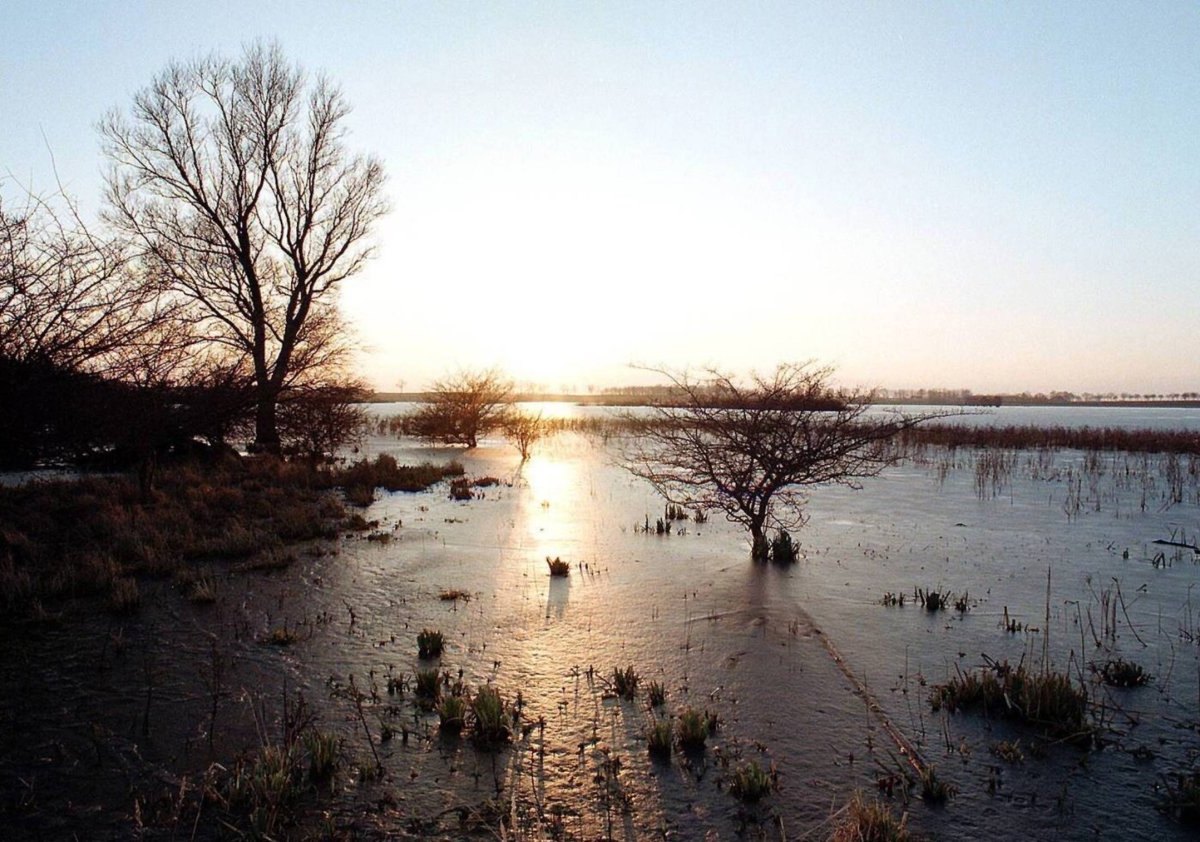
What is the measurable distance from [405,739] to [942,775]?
11.6ft

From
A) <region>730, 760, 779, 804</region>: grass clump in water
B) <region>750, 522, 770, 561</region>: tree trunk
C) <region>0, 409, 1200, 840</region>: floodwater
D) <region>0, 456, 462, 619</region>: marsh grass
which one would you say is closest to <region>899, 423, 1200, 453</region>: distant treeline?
<region>0, 409, 1200, 840</region>: floodwater

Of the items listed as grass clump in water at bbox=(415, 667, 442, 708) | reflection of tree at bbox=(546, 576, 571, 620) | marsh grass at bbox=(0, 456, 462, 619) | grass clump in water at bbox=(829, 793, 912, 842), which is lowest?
reflection of tree at bbox=(546, 576, 571, 620)

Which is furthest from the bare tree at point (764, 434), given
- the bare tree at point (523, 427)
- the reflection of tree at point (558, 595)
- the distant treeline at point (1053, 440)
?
the distant treeline at point (1053, 440)

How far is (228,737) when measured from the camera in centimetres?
471

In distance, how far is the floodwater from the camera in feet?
13.2

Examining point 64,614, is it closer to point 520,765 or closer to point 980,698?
point 520,765

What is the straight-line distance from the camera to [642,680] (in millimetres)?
5895

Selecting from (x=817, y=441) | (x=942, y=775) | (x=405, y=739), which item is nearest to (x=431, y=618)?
(x=405, y=739)

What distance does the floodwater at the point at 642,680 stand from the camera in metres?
4.03

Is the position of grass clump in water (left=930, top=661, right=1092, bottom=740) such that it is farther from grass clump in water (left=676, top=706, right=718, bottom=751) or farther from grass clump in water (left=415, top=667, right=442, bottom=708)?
grass clump in water (left=415, top=667, right=442, bottom=708)

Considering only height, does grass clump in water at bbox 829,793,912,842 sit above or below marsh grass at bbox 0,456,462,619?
below

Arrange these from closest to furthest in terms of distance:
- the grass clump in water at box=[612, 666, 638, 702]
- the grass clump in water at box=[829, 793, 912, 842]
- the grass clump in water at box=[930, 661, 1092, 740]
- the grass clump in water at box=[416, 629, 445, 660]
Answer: the grass clump in water at box=[829, 793, 912, 842], the grass clump in water at box=[930, 661, 1092, 740], the grass clump in water at box=[612, 666, 638, 702], the grass clump in water at box=[416, 629, 445, 660]

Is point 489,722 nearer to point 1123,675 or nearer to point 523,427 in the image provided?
point 1123,675

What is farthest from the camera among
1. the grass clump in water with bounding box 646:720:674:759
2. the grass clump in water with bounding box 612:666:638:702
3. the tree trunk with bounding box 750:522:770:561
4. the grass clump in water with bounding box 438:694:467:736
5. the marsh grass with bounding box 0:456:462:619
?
the tree trunk with bounding box 750:522:770:561
